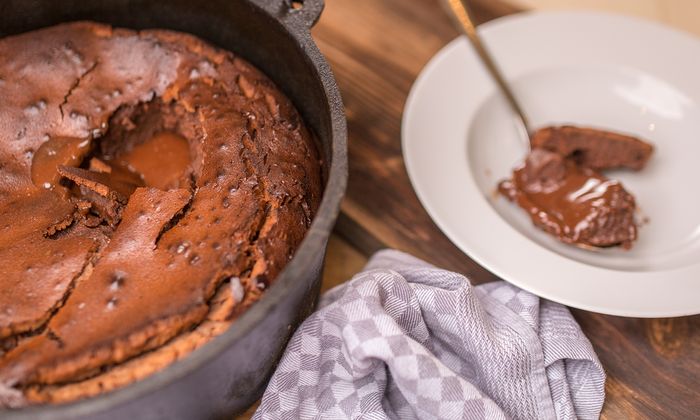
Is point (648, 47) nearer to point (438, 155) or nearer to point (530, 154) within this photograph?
point (530, 154)

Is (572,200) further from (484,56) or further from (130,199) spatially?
(130,199)

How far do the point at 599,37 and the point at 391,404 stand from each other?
1.04 metres

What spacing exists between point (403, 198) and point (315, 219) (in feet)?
1.80

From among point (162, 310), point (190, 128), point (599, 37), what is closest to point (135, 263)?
point (162, 310)

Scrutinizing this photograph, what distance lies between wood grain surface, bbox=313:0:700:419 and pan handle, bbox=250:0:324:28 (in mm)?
401

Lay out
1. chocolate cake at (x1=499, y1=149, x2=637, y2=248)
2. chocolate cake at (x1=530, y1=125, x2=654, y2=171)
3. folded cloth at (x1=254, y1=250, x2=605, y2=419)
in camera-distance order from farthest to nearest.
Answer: chocolate cake at (x1=530, y1=125, x2=654, y2=171) < chocolate cake at (x1=499, y1=149, x2=637, y2=248) < folded cloth at (x1=254, y1=250, x2=605, y2=419)

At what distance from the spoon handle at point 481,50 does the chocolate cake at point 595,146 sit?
3.9 inches

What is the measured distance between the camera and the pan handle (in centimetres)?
116

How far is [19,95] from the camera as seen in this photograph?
121cm

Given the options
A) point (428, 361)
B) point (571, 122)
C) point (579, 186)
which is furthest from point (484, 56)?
point (428, 361)

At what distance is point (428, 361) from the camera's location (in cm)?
105

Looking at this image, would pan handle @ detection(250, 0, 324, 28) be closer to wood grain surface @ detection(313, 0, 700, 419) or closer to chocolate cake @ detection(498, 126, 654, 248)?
wood grain surface @ detection(313, 0, 700, 419)

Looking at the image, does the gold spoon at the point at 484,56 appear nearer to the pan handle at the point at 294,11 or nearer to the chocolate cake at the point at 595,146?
the chocolate cake at the point at 595,146

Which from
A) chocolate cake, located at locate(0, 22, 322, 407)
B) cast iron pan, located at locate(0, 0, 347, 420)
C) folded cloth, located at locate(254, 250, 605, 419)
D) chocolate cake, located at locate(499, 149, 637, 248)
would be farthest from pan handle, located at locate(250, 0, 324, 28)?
chocolate cake, located at locate(499, 149, 637, 248)
